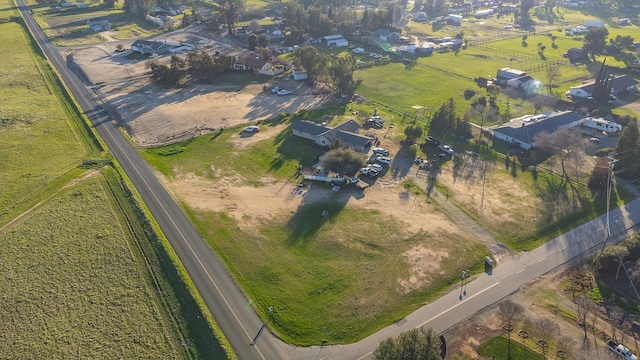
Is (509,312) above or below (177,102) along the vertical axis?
below

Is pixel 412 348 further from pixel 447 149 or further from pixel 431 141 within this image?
pixel 431 141

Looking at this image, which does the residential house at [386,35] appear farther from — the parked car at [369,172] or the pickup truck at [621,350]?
the pickup truck at [621,350]

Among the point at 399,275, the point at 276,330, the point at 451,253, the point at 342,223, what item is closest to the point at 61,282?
the point at 276,330

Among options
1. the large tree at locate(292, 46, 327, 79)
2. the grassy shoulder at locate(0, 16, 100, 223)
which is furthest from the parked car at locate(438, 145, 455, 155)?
the grassy shoulder at locate(0, 16, 100, 223)

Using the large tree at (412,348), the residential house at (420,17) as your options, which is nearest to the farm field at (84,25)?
the residential house at (420,17)

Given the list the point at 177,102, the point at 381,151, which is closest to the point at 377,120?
the point at 381,151

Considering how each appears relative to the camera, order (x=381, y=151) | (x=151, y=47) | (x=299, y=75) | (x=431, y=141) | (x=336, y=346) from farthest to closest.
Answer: (x=151, y=47) → (x=299, y=75) → (x=431, y=141) → (x=381, y=151) → (x=336, y=346)
